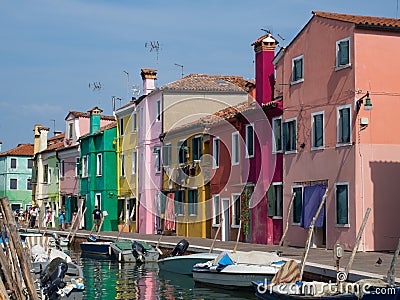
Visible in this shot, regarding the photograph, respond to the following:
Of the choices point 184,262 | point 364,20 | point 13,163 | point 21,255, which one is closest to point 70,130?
point 13,163

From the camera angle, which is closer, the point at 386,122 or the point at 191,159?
the point at 386,122

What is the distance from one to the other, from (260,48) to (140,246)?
9.92 m

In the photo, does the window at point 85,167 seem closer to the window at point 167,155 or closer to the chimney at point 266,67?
the window at point 167,155

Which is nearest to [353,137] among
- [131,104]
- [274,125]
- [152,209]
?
[274,125]

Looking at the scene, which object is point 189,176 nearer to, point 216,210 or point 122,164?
point 216,210

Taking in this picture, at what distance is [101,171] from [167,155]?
962cm

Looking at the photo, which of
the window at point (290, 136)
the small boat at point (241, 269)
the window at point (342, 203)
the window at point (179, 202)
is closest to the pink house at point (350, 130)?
the window at point (342, 203)

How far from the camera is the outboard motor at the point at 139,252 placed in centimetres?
3014

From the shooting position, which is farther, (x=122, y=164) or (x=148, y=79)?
(x=122, y=164)

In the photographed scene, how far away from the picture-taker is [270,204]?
30.8 metres

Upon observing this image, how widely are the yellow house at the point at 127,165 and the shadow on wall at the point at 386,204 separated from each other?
22.7 meters

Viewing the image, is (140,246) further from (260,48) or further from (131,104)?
(131,104)

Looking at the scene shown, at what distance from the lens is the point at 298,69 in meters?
29.4

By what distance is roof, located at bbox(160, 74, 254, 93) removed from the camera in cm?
4322
